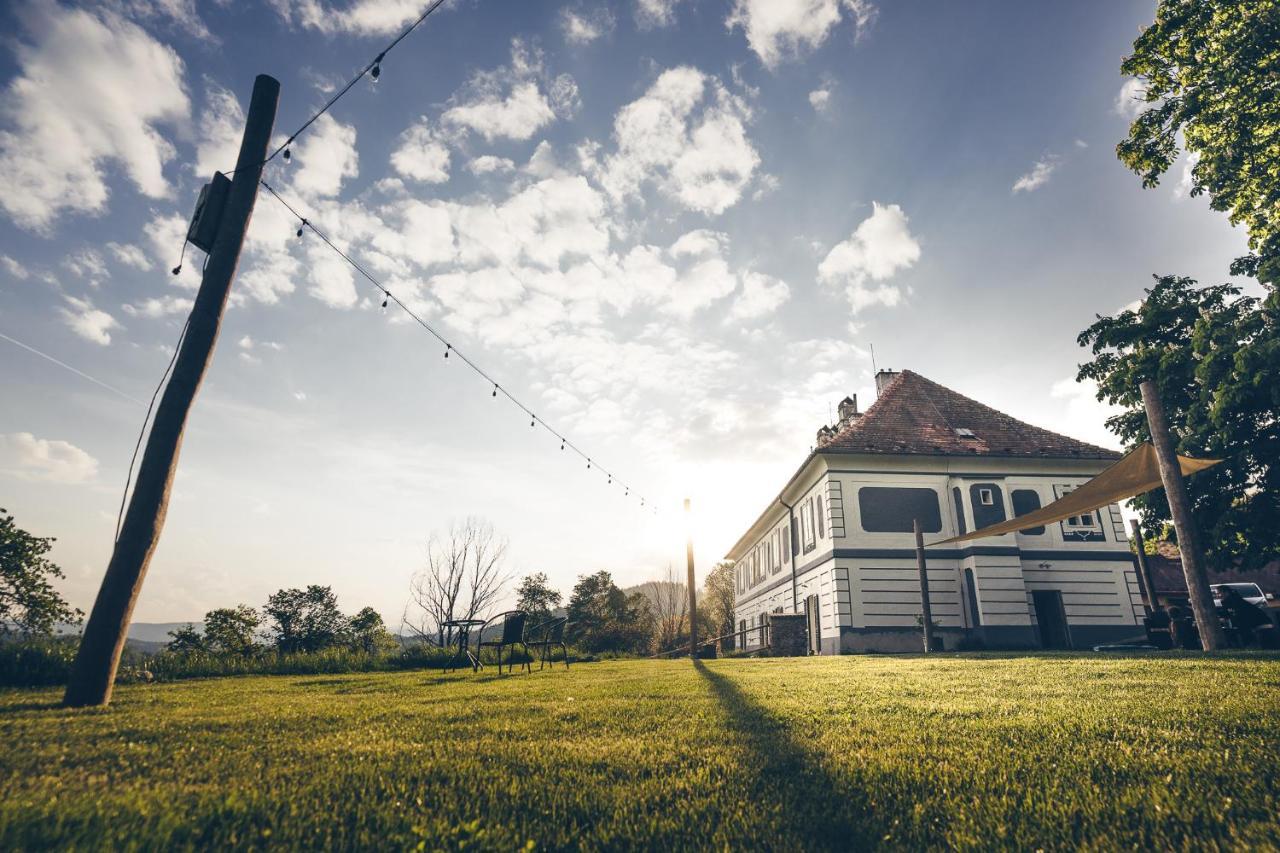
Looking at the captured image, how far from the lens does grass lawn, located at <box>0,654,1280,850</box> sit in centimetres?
161

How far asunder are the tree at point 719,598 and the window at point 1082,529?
20.8 meters

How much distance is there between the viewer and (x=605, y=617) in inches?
1101

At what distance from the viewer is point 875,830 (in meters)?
1.66

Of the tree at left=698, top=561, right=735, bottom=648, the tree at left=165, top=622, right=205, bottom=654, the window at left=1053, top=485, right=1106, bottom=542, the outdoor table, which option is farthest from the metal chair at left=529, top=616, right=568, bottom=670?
the tree at left=698, top=561, right=735, bottom=648

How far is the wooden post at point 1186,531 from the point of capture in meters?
7.93

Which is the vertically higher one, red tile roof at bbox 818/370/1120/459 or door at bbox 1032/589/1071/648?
red tile roof at bbox 818/370/1120/459

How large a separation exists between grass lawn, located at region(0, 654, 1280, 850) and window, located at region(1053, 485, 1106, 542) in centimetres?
1707

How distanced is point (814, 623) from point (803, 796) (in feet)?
60.6

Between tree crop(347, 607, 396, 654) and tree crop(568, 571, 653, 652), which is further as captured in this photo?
tree crop(568, 571, 653, 652)

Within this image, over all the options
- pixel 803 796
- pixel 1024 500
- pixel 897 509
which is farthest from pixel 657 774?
pixel 1024 500

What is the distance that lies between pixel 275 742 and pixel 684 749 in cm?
201

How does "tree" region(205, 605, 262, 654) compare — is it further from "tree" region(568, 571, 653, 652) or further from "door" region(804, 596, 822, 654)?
"door" region(804, 596, 822, 654)

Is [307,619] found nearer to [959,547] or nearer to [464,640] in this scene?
[464,640]

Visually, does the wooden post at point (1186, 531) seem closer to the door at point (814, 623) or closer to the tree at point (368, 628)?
the door at point (814, 623)
